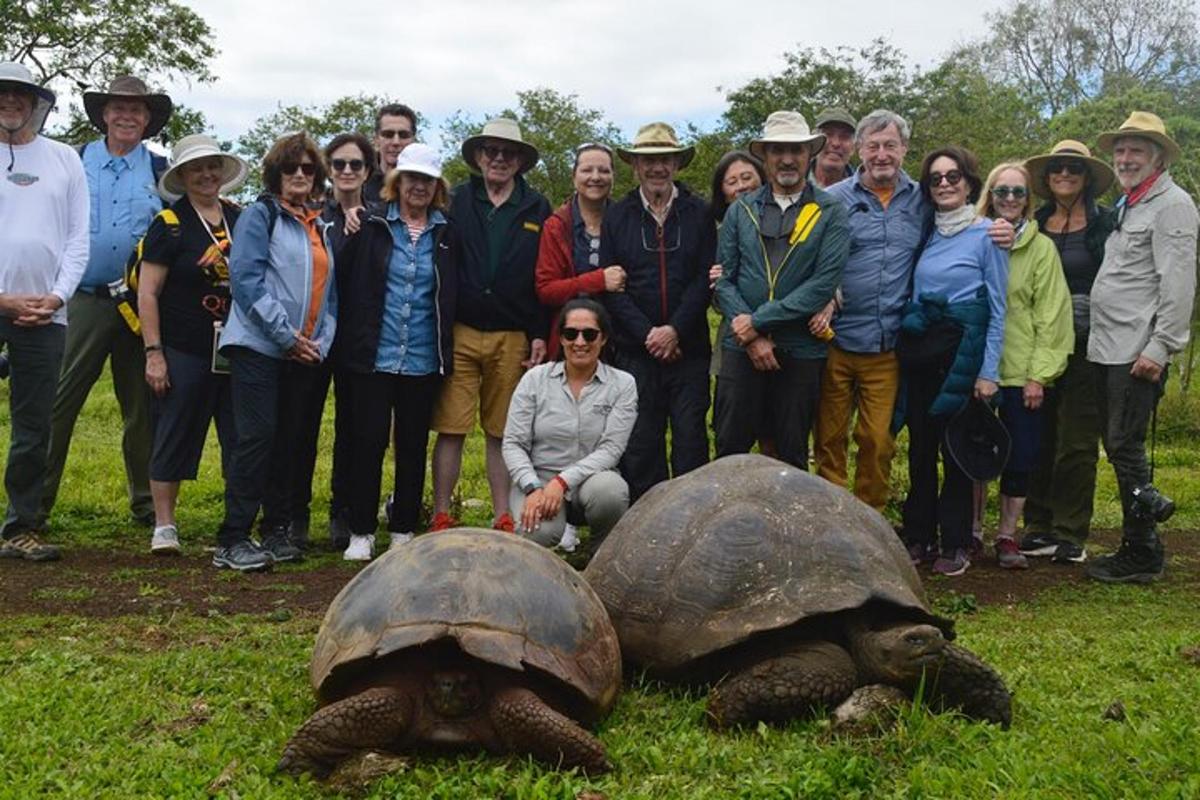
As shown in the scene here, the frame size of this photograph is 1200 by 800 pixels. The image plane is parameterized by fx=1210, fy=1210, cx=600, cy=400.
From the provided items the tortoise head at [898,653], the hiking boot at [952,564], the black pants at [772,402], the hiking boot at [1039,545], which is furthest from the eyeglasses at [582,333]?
the hiking boot at [1039,545]

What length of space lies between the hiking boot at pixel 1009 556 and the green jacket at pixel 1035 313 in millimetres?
1015

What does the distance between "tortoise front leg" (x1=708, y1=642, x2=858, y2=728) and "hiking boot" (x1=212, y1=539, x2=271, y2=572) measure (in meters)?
3.72

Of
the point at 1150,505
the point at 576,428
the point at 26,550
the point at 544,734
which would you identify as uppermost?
the point at 576,428

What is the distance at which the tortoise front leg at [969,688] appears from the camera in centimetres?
411

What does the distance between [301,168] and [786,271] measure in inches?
114

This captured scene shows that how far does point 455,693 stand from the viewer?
3920 mm

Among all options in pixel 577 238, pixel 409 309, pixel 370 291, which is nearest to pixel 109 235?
pixel 370 291

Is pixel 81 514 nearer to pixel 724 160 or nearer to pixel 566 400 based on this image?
pixel 566 400

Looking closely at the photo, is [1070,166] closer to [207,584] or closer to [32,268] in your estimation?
[207,584]

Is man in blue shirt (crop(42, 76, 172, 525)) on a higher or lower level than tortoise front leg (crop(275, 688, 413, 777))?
higher

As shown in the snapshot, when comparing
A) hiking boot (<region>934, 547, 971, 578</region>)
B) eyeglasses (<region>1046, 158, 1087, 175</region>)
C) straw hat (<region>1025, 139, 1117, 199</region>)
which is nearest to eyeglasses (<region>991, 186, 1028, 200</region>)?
straw hat (<region>1025, 139, 1117, 199</region>)

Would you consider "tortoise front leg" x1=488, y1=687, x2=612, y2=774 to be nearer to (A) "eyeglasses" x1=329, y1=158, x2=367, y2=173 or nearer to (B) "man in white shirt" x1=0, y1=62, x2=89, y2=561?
(B) "man in white shirt" x1=0, y1=62, x2=89, y2=561

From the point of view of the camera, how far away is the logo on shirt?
23.3ft

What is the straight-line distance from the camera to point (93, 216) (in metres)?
7.82
